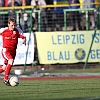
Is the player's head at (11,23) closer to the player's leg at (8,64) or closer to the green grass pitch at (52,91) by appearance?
the player's leg at (8,64)

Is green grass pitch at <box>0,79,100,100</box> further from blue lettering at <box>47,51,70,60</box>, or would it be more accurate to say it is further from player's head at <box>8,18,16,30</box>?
blue lettering at <box>47,51,70,60</box>

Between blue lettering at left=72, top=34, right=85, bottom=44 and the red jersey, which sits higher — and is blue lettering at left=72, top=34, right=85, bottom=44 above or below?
below

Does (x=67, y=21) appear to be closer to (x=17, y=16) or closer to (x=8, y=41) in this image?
(x=17, y=16)

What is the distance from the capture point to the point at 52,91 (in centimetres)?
1444

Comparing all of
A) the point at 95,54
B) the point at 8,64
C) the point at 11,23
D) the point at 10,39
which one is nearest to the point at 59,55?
the point at 95,54

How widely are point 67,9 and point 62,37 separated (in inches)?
47.9

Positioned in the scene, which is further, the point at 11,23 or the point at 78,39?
the point at 78,39

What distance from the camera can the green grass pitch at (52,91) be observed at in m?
13.0

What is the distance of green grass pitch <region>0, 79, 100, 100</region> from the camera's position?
13.0 meters

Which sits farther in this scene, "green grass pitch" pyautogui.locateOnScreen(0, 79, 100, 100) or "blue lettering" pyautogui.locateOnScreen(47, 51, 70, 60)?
"blue lettering" pyautogui.locateOnScreen(47, 51, 70, 60)

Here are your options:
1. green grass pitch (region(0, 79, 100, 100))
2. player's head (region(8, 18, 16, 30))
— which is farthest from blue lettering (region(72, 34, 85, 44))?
player's head (region(8, 18, 16, 30))

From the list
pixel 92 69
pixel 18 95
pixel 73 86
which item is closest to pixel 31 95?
pixel 18 95

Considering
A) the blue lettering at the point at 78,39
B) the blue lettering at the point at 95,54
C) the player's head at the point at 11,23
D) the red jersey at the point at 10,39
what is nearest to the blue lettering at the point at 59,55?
the blue lettering at the point at 78,39

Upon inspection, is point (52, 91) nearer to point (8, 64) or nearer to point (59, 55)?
point (8, 64)
